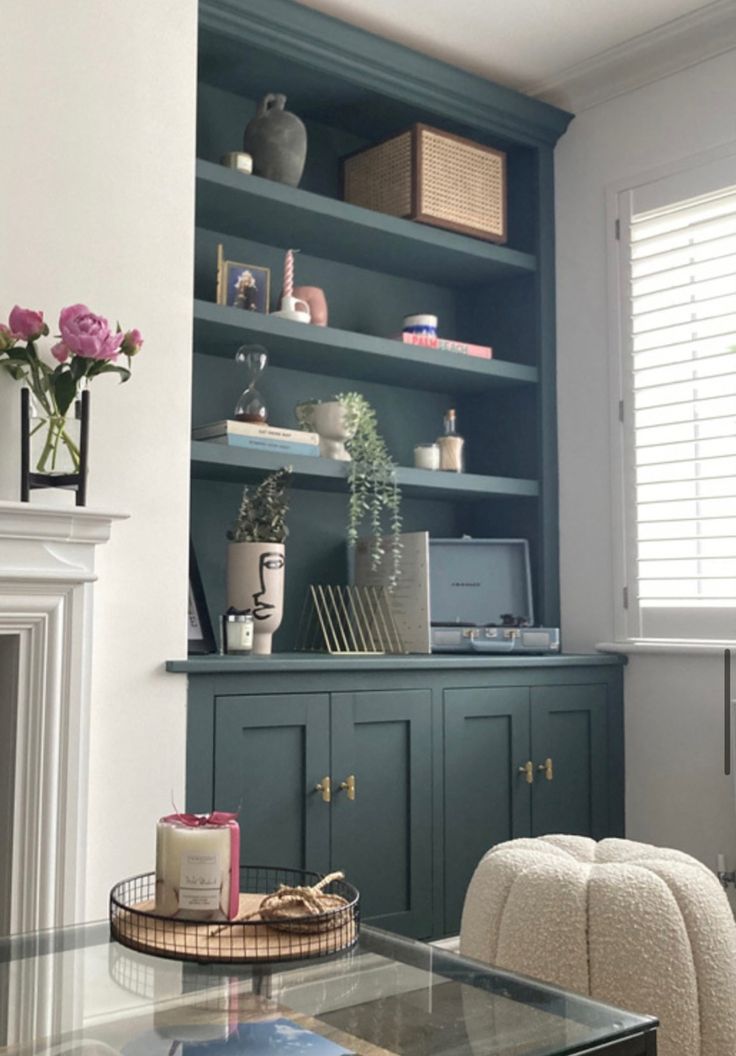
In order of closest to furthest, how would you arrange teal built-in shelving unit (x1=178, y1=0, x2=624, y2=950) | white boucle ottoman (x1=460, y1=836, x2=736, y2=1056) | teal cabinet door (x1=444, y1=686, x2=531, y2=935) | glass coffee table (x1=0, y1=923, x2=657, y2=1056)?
glass coffee table (x1=0, y1=923, x2=657, y2=1056) → white boucle ottoman (x1=460, y1=836, x2=736, y2=1056) → teal built-in shelving unit (x1=178, y1=0, x2=624, y2=950) → teal cabinet door (x1=444, y1=686, x2=531, y2=935)

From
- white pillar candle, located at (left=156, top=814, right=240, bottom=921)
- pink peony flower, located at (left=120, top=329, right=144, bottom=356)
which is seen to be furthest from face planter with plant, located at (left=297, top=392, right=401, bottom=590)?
white pillar candle, located at (left=156, top=814, right=240, bottom=921)

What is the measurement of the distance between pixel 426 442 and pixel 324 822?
162 centimetres

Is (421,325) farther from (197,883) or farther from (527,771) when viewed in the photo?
(197,883)

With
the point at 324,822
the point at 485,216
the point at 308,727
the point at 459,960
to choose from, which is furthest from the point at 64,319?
the point at 485,216

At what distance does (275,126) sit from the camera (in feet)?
11.5

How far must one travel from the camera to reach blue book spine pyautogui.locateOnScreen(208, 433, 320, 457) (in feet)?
10.8

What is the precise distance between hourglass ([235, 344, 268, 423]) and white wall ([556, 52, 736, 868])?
119 centimetres

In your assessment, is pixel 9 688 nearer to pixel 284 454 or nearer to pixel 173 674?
pixel 173 674

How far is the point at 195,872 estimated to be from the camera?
1500mm

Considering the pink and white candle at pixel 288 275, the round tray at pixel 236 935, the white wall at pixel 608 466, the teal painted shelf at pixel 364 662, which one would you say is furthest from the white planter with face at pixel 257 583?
the round tray at pixel 236 935

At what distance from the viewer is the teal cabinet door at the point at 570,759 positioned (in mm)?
3596

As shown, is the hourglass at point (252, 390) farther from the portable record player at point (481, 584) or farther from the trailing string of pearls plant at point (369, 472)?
the portable record player at point (481, 584)

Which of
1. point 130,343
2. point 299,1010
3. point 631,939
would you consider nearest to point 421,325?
point 130,343

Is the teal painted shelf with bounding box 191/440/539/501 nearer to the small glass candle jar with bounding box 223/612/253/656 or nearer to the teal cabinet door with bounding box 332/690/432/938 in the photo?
the small glass candle jar with bounding box 223/612/253/656
